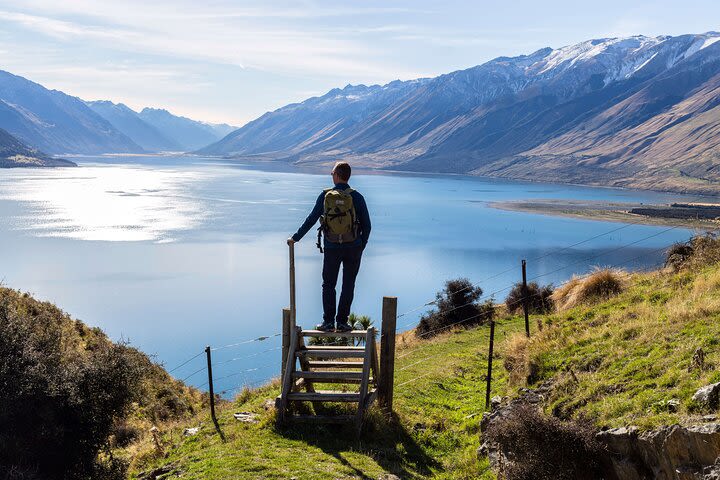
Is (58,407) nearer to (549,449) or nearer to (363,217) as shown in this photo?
(363,217)

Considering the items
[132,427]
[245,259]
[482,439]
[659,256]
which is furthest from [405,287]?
[482,439]

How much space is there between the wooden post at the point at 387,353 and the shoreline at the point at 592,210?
10485 centimetres

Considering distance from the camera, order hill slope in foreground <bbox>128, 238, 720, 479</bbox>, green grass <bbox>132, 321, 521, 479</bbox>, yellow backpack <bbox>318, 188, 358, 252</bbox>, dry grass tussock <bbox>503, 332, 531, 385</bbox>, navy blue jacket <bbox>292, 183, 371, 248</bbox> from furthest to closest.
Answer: dry grass tussock <bbox>503, 332, 531, 385</bbox> < navy blue jacket <bbox>292, 183, 371, 248</bbox> < yellow backpack <bbox>318, 188, 358, 252</bbox> < green grass <bbox>132, 321, 521, 479</bbox> < hill slope in foreground <bbox>128, 238, 720, 479</bbox>

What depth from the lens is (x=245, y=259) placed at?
70.6 meters

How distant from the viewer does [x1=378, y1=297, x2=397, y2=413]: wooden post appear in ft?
30.0

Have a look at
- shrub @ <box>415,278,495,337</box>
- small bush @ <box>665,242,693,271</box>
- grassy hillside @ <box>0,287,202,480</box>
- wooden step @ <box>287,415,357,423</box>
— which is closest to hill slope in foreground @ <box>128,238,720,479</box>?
wooden step @ <box>287,415,357,423</box>

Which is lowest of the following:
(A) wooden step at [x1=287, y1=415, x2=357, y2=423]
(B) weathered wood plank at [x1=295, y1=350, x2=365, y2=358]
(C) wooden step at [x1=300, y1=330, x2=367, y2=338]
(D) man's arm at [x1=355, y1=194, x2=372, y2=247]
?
(A) wooden step at [x1=287, y1=415, x2=357, y2=423]

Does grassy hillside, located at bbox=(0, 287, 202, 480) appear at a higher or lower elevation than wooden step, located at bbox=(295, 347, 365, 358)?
lower

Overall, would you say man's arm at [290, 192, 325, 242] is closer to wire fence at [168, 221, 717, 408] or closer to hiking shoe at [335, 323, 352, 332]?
hiking shoe at [335, 323, 352, 332]

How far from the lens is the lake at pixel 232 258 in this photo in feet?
149

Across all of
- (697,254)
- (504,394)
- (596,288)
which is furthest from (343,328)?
(596,288)

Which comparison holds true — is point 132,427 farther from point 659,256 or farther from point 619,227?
point 619,227

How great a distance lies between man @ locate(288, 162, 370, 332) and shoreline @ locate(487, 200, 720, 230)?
105m

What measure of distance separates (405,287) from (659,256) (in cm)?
3630
